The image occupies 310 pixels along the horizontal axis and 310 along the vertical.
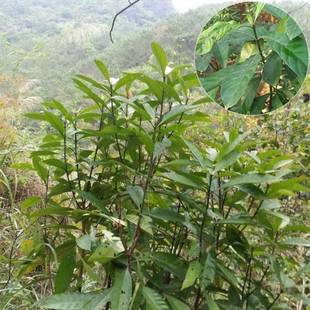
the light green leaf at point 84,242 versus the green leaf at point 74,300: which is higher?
the light green leaf at point 84,242

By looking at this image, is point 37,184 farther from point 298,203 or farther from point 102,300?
point 102,300

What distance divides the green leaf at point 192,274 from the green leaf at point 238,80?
349 mm

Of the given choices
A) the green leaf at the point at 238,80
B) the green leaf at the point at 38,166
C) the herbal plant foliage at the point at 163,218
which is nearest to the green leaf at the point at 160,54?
the herbal plant foliage at the point at 163,218

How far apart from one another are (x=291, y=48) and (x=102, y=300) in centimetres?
58

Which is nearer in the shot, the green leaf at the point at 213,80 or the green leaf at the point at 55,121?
the green leaf at the point at 55,121

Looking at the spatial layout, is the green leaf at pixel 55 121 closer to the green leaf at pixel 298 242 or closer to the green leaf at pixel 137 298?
the green leaf at pixel 137 298

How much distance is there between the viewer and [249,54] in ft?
2.80

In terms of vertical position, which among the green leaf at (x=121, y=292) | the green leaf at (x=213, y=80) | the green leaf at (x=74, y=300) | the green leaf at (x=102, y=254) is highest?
the green leaf at (x=213, y=80)

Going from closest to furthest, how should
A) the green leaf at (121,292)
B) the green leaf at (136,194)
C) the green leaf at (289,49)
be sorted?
the green leaf at (121,292) < the green leaf at (136,194) < the green leaf at (289,49)

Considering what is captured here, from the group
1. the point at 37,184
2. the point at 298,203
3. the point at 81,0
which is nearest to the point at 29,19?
the point at 81,0

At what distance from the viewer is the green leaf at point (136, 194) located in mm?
653

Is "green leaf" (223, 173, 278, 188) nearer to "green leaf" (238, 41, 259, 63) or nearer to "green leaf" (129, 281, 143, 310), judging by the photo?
"green leaf" (129, 281, 143, 310)

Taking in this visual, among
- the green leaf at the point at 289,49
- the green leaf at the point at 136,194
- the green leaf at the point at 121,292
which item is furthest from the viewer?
the green leaf at the point at 289,49

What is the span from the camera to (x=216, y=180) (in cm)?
73
